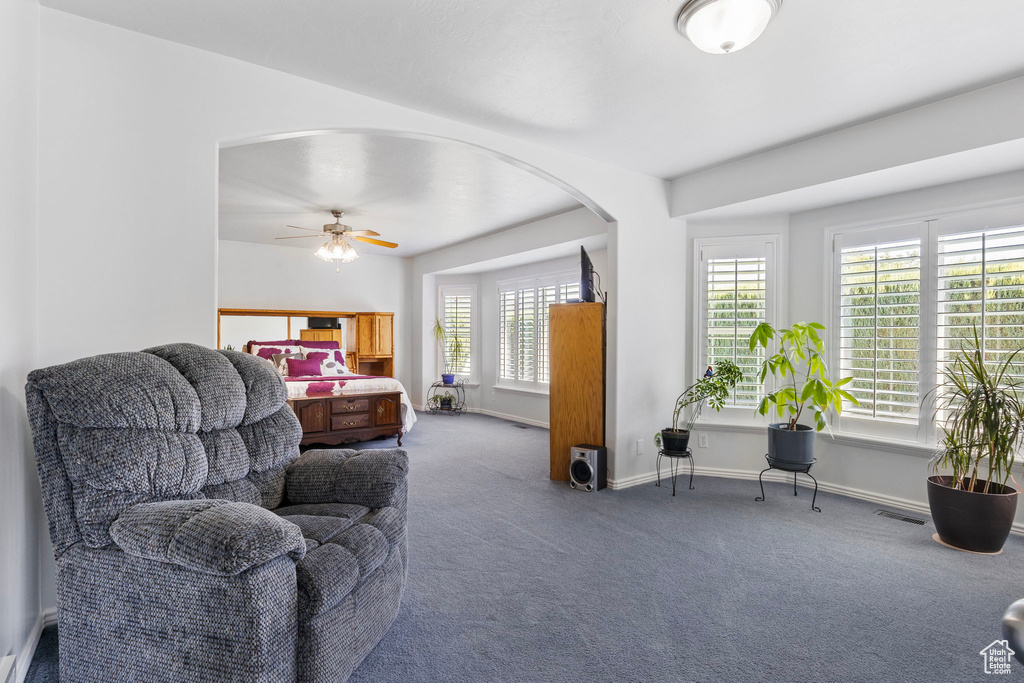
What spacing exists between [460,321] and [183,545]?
709cm

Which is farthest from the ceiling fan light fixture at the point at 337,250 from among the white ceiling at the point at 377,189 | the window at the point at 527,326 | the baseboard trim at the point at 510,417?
the baseboard trim at the point at 510,417

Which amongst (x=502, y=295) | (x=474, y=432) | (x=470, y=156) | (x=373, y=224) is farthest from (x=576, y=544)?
(x=502, y=295)

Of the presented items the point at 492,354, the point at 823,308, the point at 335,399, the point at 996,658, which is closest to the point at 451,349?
the point at 492,354

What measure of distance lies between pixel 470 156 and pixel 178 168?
205 cm

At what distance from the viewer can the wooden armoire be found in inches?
172

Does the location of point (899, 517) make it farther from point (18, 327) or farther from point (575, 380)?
point (18, 327)

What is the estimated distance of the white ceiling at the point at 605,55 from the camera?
221 cm

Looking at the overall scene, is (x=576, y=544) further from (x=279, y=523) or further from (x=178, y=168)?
(x=178, y=168)

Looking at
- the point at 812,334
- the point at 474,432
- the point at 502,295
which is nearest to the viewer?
the point at 812,334

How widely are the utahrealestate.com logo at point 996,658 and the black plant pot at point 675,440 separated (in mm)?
2168

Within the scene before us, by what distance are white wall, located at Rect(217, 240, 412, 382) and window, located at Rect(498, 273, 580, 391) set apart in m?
1.80

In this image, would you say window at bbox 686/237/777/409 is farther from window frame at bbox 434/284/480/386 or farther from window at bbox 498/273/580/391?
window frame at bbox 434/284/480/386

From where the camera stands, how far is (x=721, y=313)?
4.67 m

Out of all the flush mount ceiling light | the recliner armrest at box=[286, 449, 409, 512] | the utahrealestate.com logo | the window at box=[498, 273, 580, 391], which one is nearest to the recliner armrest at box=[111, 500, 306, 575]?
the recliner armrest at box=[286, 449, 409, 512]
